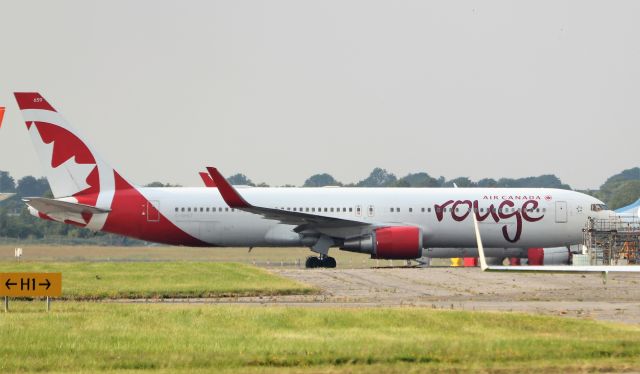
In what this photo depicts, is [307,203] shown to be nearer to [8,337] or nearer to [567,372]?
[8,337]

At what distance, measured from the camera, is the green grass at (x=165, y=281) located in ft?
94.1

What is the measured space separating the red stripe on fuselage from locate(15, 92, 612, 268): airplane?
0.04 m

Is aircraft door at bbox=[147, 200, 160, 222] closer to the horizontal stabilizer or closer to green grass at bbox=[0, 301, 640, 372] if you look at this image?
the horizontal stabilizer

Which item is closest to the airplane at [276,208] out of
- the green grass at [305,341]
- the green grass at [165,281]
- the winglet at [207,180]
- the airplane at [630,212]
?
the airplane at [630,212]

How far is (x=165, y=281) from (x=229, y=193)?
9263mm

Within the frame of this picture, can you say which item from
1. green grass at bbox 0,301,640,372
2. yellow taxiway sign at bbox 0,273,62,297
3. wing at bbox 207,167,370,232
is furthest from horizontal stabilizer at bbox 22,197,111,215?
green grass at bbox 0,301,640,372

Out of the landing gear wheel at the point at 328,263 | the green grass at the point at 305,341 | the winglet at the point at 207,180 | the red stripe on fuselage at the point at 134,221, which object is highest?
the winglet at the point at 207,180

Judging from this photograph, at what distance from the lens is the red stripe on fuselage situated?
4434 cm

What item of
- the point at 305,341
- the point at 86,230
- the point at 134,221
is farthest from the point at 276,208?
the point at 86,230

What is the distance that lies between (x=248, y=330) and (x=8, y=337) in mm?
3910

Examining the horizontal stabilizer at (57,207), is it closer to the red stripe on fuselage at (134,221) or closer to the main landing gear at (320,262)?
the red stripe on fuselage at (134,221)

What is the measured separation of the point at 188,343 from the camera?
55.5ft

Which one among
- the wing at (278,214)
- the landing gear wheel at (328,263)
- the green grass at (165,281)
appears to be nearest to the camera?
Answer: the green grass at (165,281)

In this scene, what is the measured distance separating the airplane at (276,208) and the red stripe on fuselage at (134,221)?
4cm
